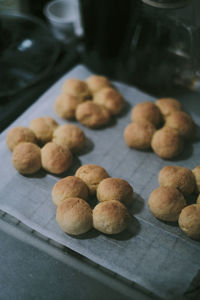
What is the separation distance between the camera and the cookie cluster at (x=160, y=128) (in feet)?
3.72

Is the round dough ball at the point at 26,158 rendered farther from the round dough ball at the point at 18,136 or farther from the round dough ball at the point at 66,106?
the round dough ball at the point at 66,106

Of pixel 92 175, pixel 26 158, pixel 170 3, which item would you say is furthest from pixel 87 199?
pixel 170 3

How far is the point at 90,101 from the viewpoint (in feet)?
4.28

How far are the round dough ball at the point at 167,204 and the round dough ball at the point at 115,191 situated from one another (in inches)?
2.6

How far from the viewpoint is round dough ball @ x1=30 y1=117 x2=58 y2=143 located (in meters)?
1.17

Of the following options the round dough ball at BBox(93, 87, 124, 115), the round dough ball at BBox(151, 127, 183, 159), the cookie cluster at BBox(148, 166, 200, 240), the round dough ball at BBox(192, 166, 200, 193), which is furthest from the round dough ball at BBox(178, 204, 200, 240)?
the round dough ball at BBox(93, 87, 124, 115)

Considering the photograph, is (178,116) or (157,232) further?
(178,116)

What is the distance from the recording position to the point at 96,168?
3.47 ft

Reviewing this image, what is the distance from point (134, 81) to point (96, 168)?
23.2 inches

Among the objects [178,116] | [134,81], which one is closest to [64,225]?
[178,116]

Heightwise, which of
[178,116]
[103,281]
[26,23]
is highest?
[26,23]

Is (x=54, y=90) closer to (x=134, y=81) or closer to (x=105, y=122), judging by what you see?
(x=105, y=122)

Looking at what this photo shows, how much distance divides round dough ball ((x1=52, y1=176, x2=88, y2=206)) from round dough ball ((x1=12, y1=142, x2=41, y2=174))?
107 mm

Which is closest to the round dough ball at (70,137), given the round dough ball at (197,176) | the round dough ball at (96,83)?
the round dough ball at (96,83)
